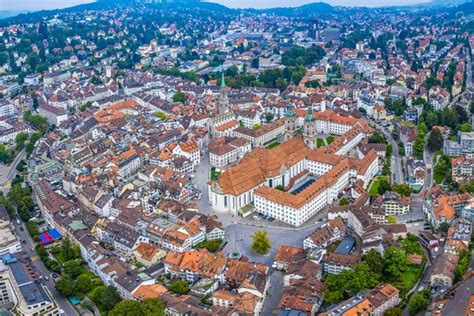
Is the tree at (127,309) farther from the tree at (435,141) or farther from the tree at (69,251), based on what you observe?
the tree at (435,141)

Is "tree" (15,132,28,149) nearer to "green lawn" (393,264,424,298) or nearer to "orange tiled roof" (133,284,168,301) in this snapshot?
"orange tiled roof" (133,284,168,301)

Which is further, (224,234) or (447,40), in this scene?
(447,40)

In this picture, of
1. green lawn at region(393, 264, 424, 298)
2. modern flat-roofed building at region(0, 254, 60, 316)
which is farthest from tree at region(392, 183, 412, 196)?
modern flat-roofed building at region(0, 254, 60, 316)

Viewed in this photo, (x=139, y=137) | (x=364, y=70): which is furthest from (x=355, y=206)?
(x=364, y=70)

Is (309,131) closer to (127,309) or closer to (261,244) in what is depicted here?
(261,244)

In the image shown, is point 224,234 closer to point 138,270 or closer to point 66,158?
point 138,270

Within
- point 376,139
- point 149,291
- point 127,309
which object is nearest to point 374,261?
point 149,291
